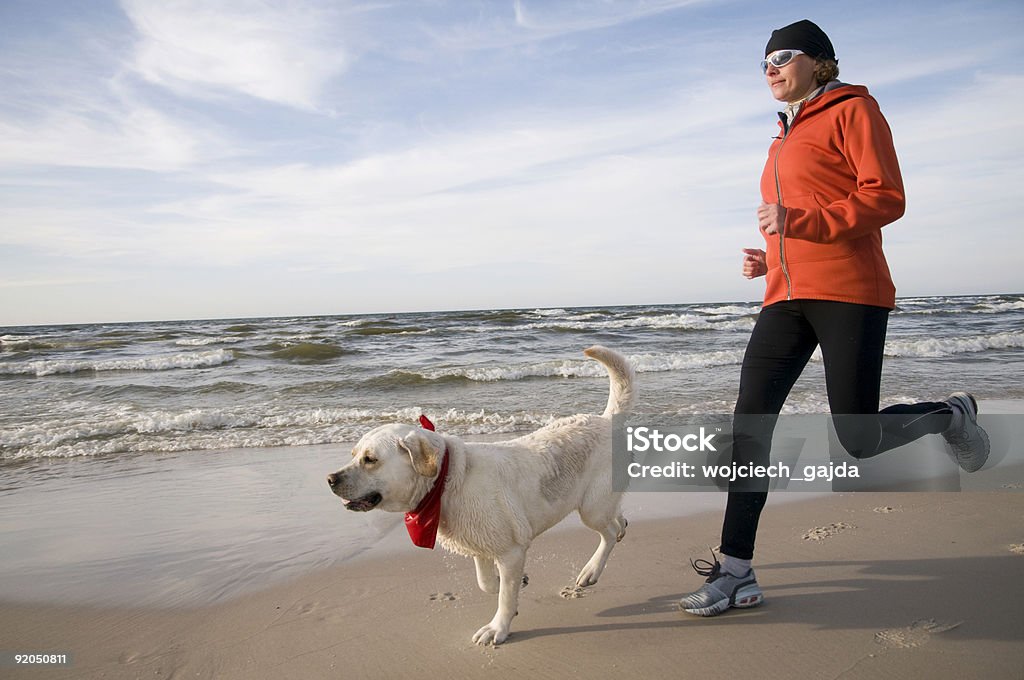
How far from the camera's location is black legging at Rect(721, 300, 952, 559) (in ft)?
8.97

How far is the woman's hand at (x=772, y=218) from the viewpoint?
267 centimetres

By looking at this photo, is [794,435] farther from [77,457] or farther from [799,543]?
[77,457]

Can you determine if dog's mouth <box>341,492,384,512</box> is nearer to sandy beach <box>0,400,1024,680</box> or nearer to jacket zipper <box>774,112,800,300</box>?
sandy beach <box>0,400,1024,680</box>

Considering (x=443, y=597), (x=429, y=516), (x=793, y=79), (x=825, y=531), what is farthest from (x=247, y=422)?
(x=793, y=79)

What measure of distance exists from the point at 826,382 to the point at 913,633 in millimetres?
1161

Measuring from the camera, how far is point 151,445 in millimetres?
7652

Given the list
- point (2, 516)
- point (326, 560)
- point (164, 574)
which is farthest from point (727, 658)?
point (2, 516)

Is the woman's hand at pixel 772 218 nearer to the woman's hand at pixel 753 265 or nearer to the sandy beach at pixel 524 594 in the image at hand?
the woman's hand at pixel 753 265

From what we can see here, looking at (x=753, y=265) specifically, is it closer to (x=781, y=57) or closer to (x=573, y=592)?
(x=781, y=57)

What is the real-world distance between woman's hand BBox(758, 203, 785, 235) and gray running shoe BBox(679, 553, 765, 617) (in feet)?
5.49

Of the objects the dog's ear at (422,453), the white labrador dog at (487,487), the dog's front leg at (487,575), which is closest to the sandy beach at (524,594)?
the dog's front leg at (487,575)

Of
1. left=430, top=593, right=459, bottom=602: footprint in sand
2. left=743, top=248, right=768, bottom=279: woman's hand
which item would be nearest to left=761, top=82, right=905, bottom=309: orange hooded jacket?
left=743, top=248, right=768, bottom=279: woman's hand

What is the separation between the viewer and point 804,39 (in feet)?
9.36

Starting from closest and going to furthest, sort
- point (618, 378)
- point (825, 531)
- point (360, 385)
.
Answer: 1. point (618, 378)
2. point (825, 531)
3. point (360, 385)
